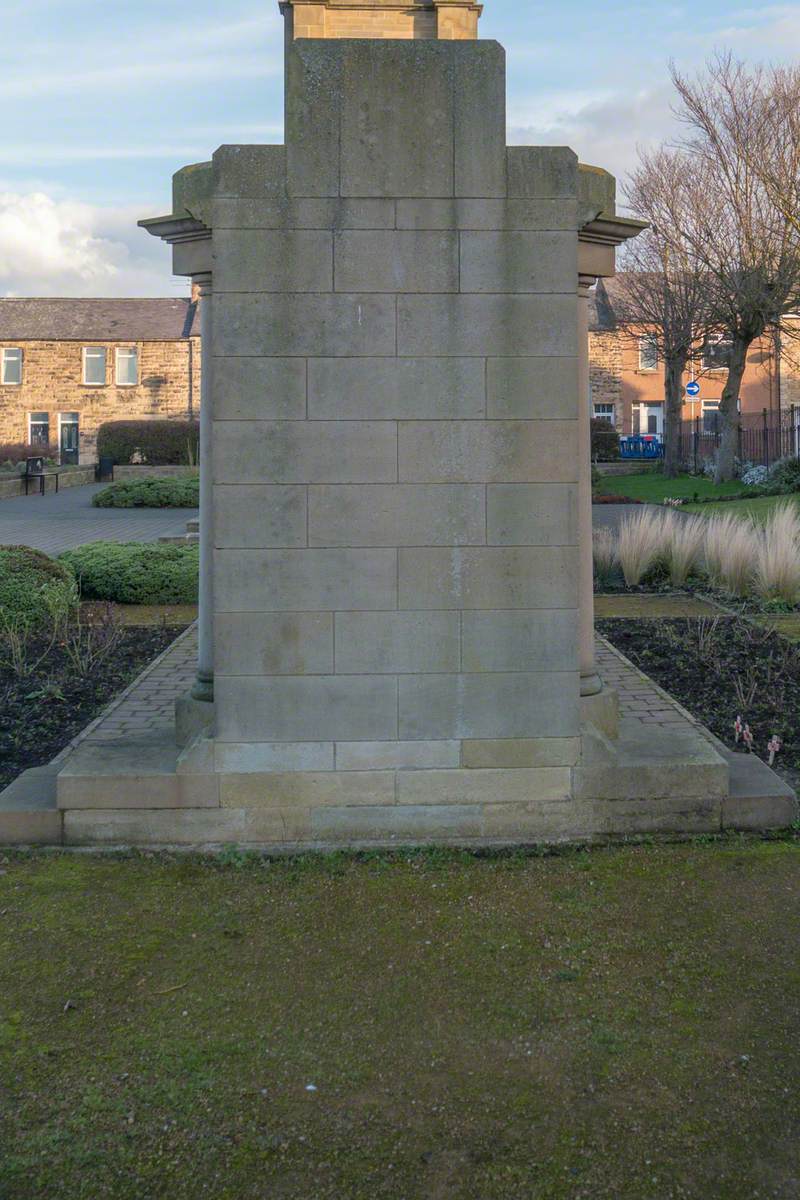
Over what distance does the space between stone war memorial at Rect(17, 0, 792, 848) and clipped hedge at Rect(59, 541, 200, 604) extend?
25.5ft

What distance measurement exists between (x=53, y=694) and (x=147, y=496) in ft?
76.3

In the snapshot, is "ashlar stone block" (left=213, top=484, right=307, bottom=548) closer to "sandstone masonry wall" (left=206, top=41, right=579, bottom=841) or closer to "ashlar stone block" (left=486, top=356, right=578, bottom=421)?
"sandstone masonry wall" (left=206, top=41, right=579, bottom=841)

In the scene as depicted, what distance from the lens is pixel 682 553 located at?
547 inches

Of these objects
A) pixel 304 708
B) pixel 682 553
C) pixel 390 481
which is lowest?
→ pixel 304 708

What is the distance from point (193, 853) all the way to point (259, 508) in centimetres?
154

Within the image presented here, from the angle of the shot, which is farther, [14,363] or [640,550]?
[14,363]

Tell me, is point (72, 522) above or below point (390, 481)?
above

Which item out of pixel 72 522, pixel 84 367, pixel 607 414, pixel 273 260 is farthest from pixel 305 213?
pixel 84 367

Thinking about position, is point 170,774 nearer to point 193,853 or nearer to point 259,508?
point 193,853

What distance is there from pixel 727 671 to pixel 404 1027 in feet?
19.3

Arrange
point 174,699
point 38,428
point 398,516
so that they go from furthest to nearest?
point 38,428 < point 174,699 < point 398,516

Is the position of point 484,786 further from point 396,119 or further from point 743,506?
point 743,506

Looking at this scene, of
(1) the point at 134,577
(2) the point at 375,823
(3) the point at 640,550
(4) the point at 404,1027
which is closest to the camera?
(4) the point at 404,1027

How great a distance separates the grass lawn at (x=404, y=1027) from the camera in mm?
2863
